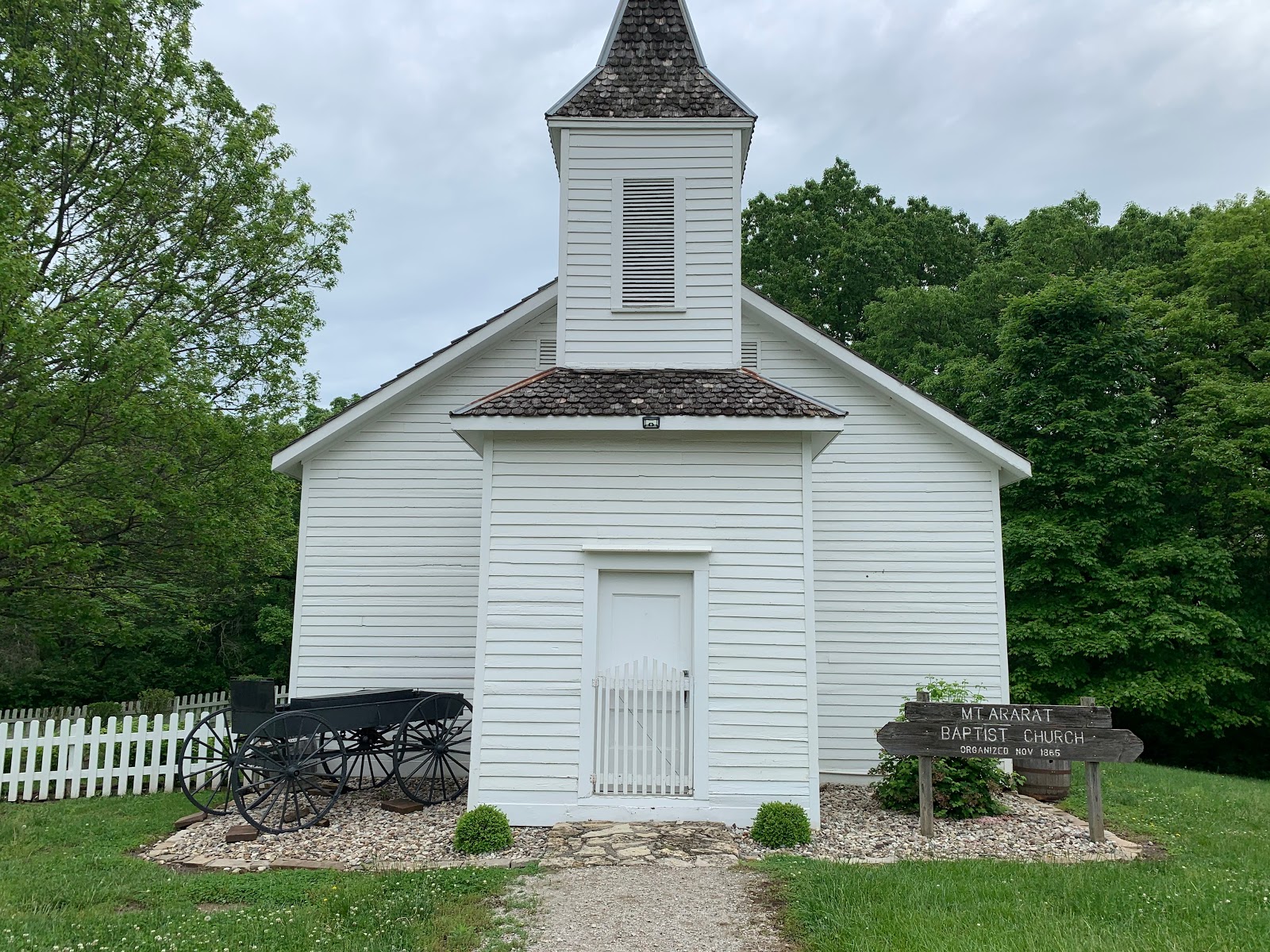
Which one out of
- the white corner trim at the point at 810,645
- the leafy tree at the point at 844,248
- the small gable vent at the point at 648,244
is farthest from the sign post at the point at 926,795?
the leafy tree at the point at 844,248

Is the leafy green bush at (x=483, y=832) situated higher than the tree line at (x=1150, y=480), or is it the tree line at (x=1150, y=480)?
the tree line at (x=1150, y=480)

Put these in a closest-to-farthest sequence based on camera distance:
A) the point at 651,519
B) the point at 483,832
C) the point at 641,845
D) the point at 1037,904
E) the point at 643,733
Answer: the point at 1037,904 → the point at 641,845 → the point at 483,832 → the point at 643,733 → the point at 651,519

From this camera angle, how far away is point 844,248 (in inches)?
1203

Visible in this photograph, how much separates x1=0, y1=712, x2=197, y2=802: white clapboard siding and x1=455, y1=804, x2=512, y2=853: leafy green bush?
577 centimetres

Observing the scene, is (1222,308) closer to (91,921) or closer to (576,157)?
(576,157)

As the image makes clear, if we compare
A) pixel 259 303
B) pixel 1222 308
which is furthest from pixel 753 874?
pixel 1222 308

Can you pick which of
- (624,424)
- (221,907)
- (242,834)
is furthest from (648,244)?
(221,907)

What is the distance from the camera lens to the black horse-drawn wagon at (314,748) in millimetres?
8828

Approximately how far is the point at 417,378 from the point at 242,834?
616cm

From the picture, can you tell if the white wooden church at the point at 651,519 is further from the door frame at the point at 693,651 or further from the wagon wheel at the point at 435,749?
the wagon wheel at the point at 435,749

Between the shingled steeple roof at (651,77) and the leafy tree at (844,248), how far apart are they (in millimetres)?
19623

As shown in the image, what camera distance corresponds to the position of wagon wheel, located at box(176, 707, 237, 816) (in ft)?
30.7

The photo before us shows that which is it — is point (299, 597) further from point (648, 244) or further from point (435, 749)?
point (648, 244)

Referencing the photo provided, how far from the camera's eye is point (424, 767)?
1115 centimetres
